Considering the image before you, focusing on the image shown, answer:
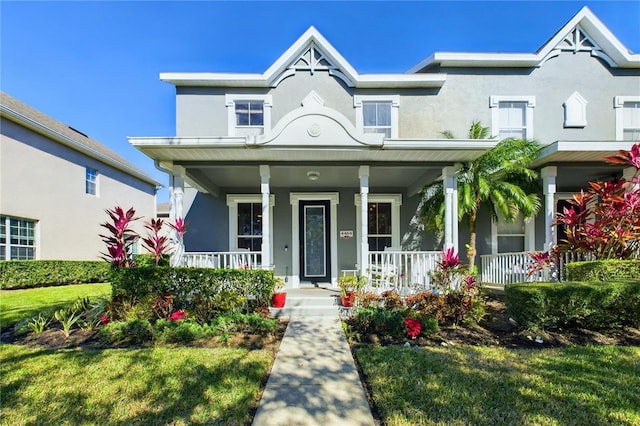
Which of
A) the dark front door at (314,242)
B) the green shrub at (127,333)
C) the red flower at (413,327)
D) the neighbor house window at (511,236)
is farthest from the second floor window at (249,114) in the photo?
the neighbor house window at (511,236)

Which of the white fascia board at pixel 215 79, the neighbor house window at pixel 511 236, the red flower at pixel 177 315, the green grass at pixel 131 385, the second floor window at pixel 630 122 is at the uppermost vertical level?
the white fascia board at pixel 215 79

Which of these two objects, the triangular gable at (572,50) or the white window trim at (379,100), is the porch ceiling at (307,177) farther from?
the triangular gable at (572,50)

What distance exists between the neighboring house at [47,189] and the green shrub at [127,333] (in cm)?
872

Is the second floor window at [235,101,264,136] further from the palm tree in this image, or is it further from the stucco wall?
the stucco wall

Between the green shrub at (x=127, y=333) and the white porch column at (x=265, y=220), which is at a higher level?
the white porch column at (x=265, y=220)

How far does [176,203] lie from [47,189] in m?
8.58

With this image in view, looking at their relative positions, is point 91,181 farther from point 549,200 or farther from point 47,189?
point 549,200

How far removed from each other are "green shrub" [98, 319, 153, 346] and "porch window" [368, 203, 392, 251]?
21.2 ft

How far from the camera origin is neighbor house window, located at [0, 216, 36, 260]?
9789 millimetres

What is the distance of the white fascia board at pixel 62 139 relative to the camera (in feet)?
32.2

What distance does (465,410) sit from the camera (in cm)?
270

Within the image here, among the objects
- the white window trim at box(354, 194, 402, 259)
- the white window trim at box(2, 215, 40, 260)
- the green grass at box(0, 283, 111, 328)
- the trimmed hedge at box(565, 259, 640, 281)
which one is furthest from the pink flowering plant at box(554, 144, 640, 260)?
the white window trim at box(2, 215, 40, 260)

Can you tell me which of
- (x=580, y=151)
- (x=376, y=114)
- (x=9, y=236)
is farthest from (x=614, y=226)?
(x=9, y=236)

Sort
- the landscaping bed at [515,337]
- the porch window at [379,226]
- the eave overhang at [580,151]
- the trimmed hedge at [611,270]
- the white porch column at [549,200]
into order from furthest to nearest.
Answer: the porch window at [379,226] → the white porch column at [549,200] → the eave overhang at [580,151] → the trimmed hedge at [611,270] → the landscaping bed at [515,337]
